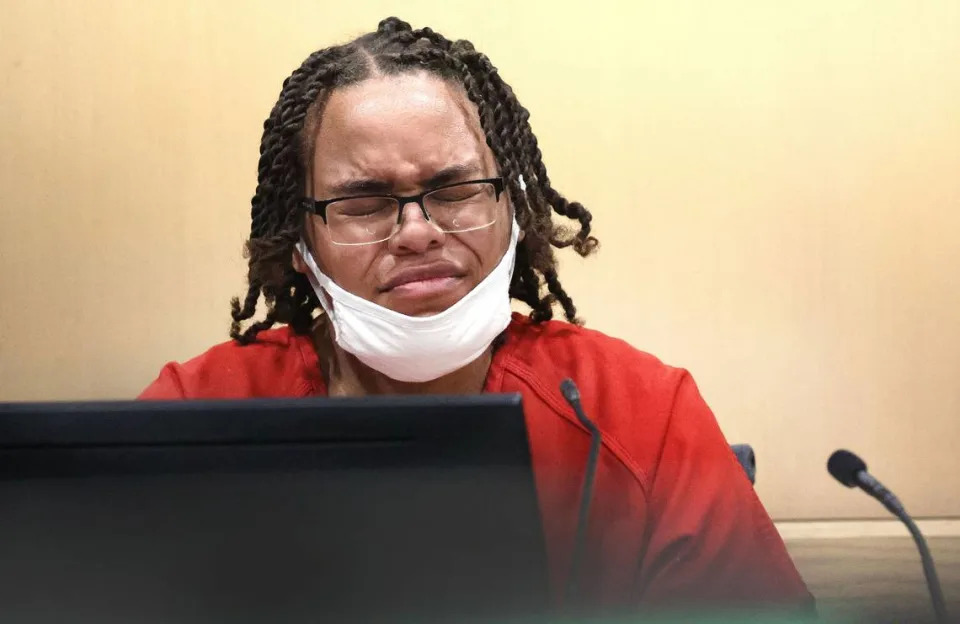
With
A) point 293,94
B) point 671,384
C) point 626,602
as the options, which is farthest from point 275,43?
point 626,602

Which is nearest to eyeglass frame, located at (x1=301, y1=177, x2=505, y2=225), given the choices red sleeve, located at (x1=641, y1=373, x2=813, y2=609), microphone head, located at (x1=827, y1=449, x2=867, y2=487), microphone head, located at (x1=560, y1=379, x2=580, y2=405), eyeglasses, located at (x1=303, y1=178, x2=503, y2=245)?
eyeglasses, located at (x1=303, y1=178, x2=503, y2=245)

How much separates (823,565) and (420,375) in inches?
19.6

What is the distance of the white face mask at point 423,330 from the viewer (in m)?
1.08

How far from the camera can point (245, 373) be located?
121cm

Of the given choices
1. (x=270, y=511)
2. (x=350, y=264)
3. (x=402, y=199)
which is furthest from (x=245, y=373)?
(x=270, y=511)

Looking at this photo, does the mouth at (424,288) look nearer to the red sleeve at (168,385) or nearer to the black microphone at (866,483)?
the red sleeve at (168,385)

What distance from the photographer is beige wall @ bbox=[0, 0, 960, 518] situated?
1.50 m

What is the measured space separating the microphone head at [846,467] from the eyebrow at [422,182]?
1.96 ft

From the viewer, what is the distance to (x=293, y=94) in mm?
1210

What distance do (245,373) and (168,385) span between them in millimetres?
99

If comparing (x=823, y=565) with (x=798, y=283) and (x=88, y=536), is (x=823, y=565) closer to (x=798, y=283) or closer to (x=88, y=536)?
(x=798, y=283)

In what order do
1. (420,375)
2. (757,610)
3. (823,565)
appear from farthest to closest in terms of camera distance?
(420,375), (823,565), (757,610)

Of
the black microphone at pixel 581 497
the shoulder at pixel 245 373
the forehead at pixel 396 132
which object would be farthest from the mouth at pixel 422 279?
the black microphone at pixel 581 497

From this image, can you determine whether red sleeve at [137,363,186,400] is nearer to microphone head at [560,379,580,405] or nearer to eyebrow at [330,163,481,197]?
eyebrow at [330,163,481,197]
